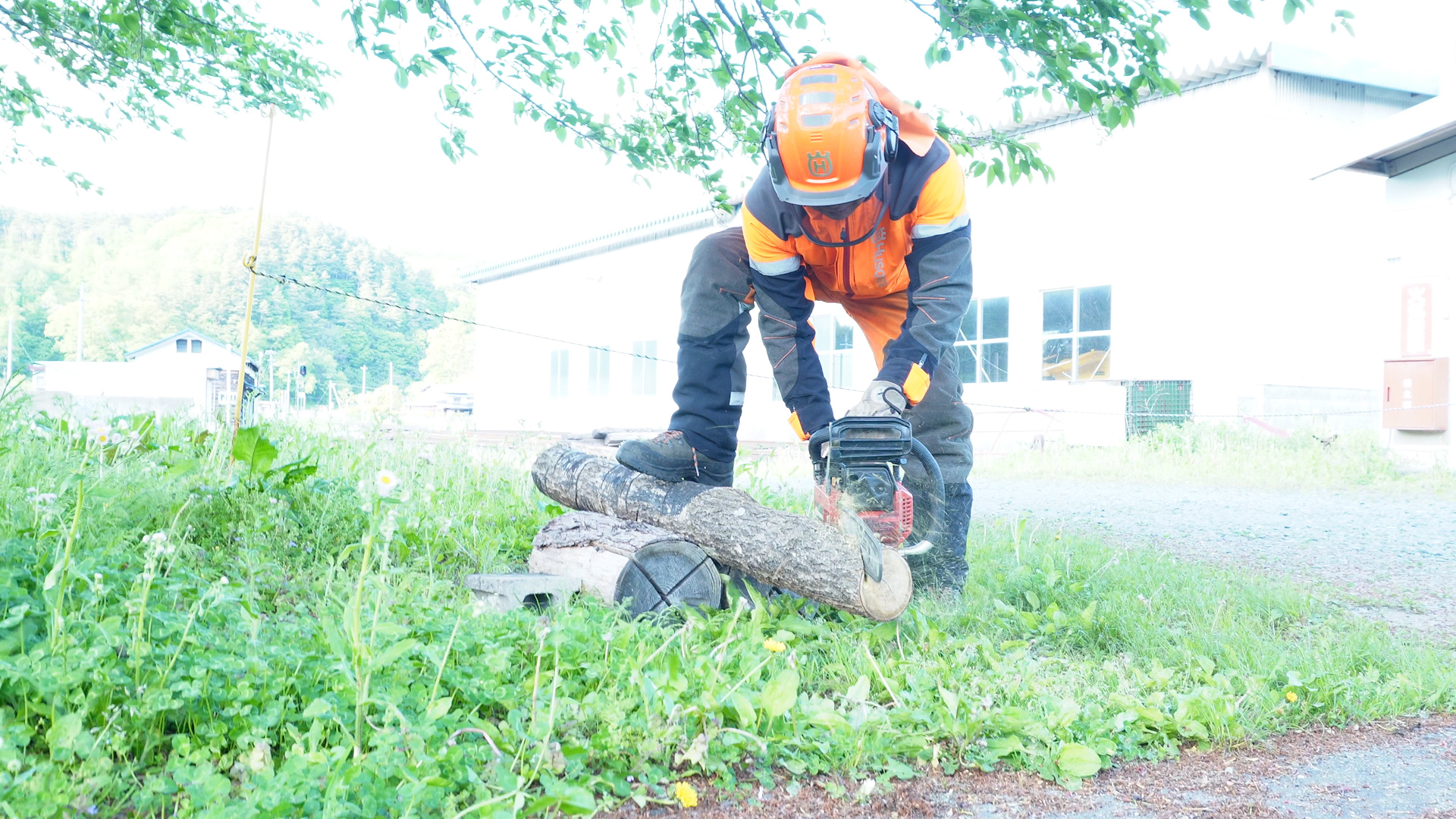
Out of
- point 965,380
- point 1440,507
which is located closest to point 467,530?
point 1440,507

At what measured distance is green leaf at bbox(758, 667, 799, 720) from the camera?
209 centimetres

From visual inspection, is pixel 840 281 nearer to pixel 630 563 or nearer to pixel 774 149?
pixel 774 149

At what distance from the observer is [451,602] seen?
2654 millimetres

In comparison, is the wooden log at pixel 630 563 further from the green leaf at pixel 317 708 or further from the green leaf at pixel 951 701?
the green leaf at pixel 317 708

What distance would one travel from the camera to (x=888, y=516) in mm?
3053

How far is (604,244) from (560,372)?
432 centimetres

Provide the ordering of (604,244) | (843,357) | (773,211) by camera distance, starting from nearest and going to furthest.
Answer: (773,211) → (843,357) → (604,244)

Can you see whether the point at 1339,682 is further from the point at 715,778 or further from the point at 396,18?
the point at 396,18

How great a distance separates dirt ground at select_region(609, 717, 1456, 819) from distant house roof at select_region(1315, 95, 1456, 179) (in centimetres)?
894

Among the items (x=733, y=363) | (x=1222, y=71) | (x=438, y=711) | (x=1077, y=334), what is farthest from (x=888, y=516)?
(x=1222, y=71)

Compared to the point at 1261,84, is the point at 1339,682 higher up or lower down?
lower down

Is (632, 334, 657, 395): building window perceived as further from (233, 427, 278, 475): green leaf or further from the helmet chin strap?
the helmet chin strap

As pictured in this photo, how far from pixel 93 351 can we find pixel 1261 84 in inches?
2235

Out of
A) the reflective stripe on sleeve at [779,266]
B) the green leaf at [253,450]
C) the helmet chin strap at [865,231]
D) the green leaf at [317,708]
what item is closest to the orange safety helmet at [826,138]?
the helmet chin strap at [865,231]
